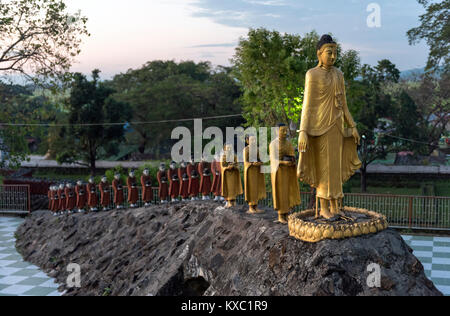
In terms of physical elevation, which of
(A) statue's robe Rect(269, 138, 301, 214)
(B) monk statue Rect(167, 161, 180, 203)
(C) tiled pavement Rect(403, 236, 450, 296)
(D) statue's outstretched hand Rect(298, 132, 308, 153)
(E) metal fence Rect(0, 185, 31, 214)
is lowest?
(C) tiled pavement Rect(403, 236, 450, 296)

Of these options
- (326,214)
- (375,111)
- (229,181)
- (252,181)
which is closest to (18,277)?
(229,181)

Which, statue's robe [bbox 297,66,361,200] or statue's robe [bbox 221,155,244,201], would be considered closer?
statue's robe [bbox 297,66,361,200]

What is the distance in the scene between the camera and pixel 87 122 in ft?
65.2

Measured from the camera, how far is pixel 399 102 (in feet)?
64.2

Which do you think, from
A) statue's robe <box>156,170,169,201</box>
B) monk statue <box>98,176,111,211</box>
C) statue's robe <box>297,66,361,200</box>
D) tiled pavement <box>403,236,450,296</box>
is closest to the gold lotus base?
statue's robe <box>297,66,361,200</box>

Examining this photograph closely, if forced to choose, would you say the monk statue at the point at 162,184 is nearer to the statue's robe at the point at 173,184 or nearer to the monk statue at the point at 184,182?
the statue's robe at the point at 173,184

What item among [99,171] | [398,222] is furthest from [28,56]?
[99,171]

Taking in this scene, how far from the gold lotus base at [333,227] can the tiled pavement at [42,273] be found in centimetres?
309

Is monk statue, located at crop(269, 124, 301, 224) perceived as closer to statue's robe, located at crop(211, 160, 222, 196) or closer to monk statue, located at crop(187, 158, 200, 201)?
statue's robe, located at crop(211, 160, 222, 196)

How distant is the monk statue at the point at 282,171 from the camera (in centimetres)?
686

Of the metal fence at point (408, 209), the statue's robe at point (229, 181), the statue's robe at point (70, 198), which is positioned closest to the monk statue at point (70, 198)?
the statue's robe at point (70, 198)

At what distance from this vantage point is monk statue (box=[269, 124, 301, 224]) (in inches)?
270
